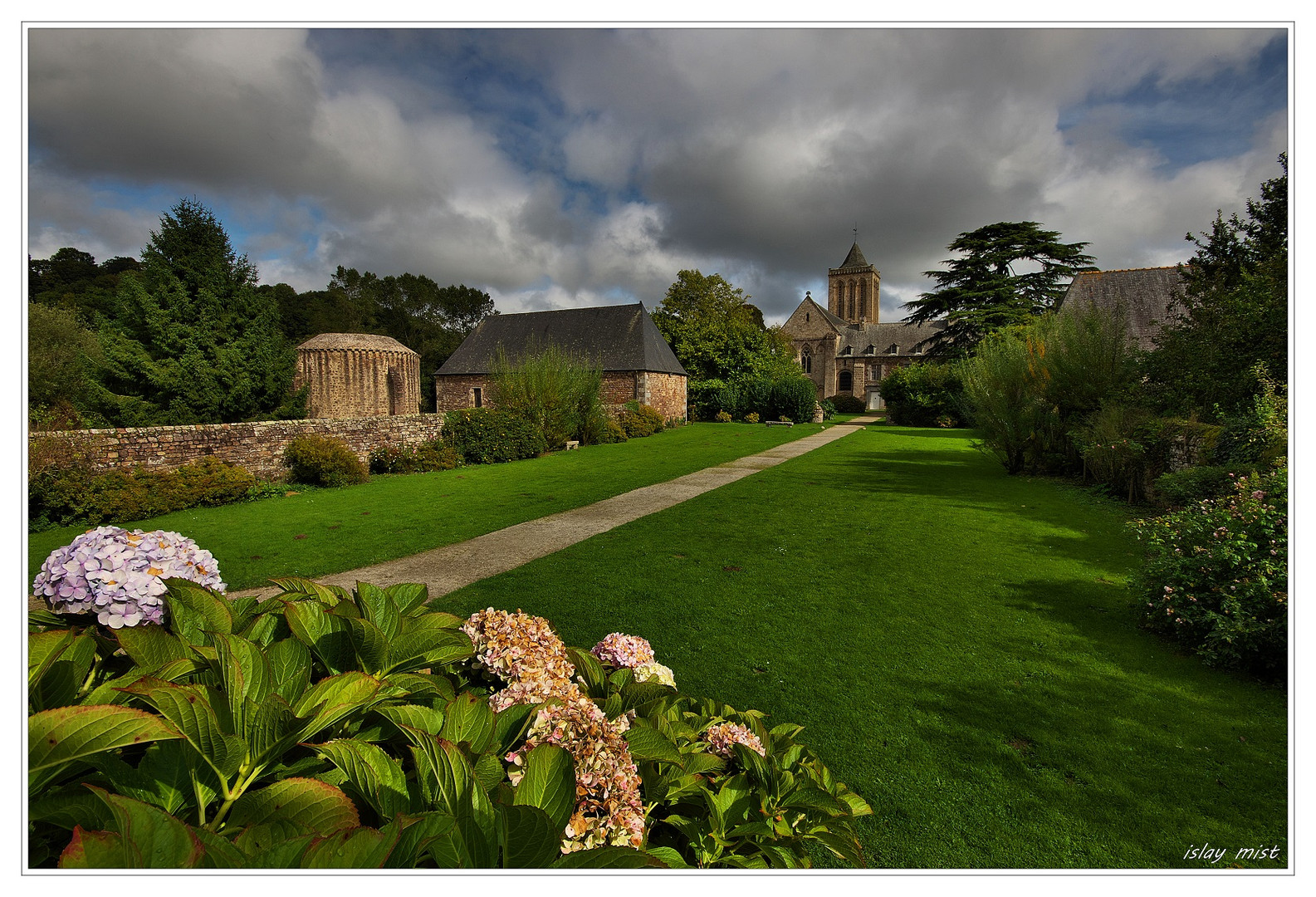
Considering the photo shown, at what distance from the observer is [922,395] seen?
98.0 ft

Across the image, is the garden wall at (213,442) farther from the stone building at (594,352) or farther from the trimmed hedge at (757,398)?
the trimmed hedge at (757,398)

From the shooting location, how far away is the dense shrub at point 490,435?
1602 centimetres

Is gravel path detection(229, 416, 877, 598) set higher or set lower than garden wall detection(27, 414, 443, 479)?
lower

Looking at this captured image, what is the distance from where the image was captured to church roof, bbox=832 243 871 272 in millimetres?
66188

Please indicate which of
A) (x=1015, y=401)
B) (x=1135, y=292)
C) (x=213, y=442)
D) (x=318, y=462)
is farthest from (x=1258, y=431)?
(x=1135, y=292)

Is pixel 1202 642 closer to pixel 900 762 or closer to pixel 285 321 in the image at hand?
pixel 900 762

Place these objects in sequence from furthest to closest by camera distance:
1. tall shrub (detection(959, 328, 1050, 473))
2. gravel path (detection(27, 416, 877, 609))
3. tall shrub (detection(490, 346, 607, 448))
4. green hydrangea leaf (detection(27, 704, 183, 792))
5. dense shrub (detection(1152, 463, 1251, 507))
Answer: tall shrub (detection(490, 346, 607, 448))
tall shrub (detection(959, 328, 1050, 473))
dense shrub (detection(1152, 463, 1251, 507))
gravel path (detection(27, 416, 877, 609))
green hydrangea leaf (detection(27, 704, 183, 792))

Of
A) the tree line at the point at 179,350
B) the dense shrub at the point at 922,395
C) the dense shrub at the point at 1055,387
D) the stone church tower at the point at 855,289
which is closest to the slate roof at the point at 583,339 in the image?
the dense shrub at the point at 922,395

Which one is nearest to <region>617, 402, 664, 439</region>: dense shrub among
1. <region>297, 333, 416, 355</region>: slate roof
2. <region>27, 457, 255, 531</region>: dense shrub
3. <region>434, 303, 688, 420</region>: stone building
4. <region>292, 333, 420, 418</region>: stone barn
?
<region>434, 303, 688, 420</region>: stone building

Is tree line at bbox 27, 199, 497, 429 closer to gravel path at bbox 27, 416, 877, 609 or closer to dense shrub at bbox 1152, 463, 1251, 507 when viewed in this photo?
gravel path at bbox 27, 416, 877, 609

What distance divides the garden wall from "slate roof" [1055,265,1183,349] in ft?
94.2

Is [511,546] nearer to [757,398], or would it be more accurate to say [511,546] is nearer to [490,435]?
[490,435]

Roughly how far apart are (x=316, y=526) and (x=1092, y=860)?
9.08 metres
